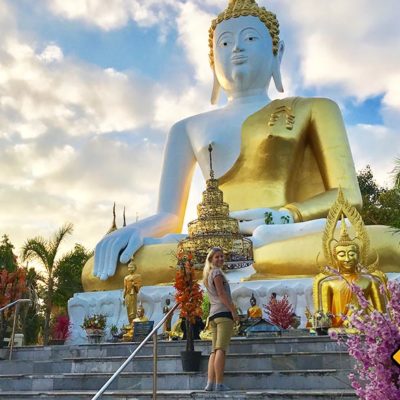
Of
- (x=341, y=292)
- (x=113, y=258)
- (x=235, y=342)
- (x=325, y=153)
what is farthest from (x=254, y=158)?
(x=235, y=342)

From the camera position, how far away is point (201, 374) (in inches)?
A: 217

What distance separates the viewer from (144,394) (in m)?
5.23

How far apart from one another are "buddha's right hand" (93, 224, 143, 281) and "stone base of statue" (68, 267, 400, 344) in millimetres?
442

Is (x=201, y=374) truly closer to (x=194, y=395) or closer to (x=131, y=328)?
(x=194, y=395)

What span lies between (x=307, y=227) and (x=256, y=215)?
1475mm

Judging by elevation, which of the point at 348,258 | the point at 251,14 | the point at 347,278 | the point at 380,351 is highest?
the point at 251,14

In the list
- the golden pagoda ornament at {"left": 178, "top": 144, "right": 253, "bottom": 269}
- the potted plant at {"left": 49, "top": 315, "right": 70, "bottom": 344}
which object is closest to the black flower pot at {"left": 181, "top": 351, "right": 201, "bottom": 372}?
the golden pagoda ornament at {"left": 178, "top": 144, "right": 253, "bottom": 269}

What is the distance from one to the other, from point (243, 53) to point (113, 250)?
530 centimetres

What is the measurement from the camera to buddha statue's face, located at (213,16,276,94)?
13398mm

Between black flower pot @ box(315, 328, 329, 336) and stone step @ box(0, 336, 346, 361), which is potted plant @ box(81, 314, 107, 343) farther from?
black flower pot @ box(315, 328, 329, 336)

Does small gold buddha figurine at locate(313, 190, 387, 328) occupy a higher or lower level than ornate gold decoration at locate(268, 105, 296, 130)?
lower

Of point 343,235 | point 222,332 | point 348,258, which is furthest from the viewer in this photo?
point 343,235

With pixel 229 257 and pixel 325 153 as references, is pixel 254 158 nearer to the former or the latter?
pixel 325 153

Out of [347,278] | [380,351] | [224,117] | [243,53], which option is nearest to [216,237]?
[224,117]
